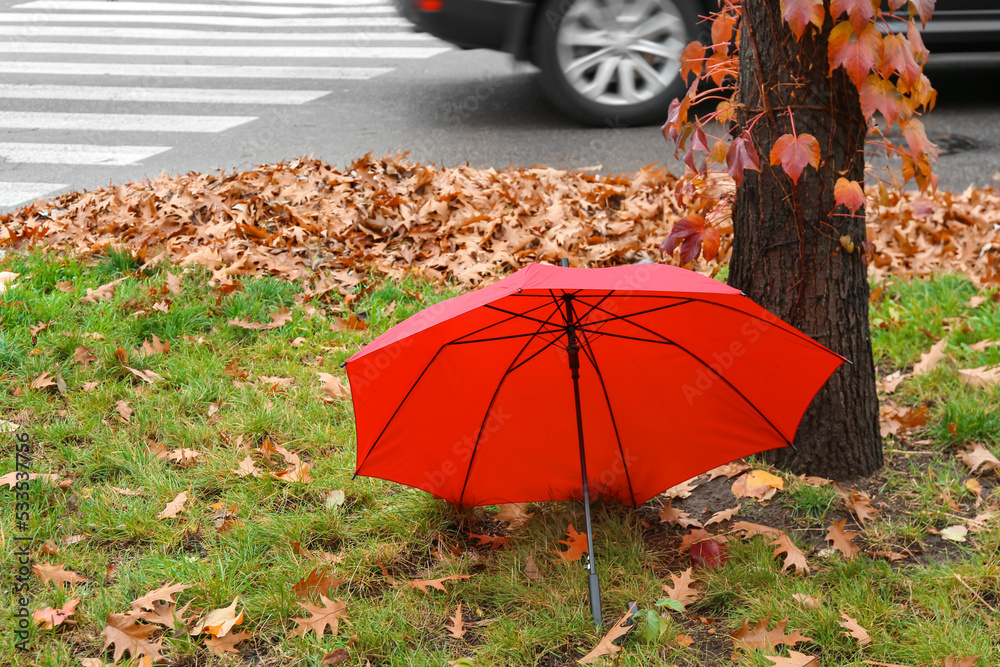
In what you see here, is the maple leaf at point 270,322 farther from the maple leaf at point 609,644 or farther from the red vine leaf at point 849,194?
the red vine leaf at point 849,194

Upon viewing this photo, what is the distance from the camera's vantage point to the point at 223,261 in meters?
4.41

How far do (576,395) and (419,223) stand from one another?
8.70 feet

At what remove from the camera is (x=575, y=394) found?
2.37 meters

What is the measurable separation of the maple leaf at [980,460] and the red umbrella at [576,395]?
0.94m

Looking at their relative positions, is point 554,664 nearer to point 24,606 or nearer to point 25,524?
point 24,606

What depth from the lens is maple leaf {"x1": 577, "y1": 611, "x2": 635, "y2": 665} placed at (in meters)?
2.18

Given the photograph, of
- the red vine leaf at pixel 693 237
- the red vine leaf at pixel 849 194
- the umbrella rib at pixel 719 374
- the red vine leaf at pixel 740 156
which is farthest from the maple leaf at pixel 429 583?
the red vine leaf at pixel 849 194

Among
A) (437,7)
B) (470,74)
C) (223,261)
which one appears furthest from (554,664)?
(470,74)

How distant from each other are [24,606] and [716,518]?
2095 millimetres

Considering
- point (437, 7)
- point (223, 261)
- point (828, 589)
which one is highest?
point (437, 7)

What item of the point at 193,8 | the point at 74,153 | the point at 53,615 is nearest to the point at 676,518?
the point at 53,615

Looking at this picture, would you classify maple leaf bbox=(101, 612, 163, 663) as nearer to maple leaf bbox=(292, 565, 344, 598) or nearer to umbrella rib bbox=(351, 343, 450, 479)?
maple leaf bbox=(292, 565, 344, 598)

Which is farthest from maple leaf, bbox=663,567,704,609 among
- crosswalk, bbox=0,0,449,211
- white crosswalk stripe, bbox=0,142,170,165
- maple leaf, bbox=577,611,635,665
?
white crosswalk stripe, bbox=0,142,170,165

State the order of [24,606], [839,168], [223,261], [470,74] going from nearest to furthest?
[24,606]
[839,168]
[223,261]
[470,74]
